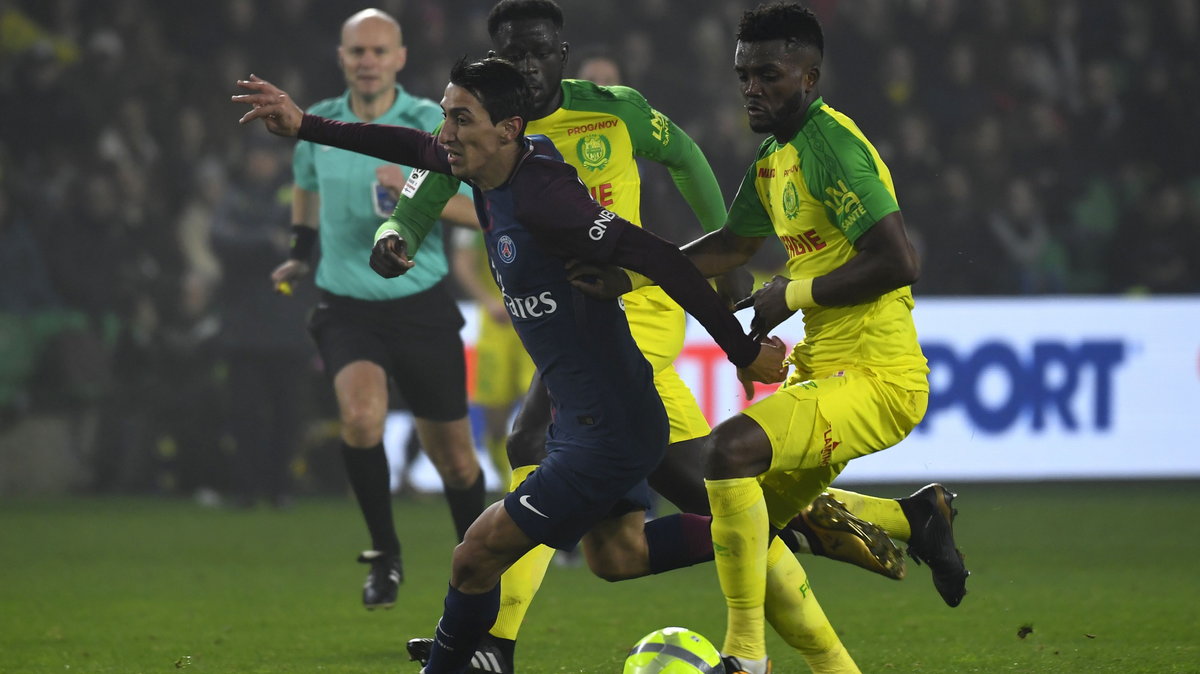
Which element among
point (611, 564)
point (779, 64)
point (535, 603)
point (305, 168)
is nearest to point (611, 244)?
point (779, 64)

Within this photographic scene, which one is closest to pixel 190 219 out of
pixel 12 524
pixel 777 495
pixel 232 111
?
pixel 232 111

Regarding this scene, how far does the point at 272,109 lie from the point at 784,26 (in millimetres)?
1476

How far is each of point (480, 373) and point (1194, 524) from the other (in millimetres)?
4562

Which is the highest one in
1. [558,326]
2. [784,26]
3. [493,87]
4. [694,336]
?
[784,26]

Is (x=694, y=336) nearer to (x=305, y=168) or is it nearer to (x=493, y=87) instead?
(x=305, y=168)

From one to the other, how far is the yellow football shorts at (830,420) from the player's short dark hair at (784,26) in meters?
0.98

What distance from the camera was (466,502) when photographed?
6648 mm

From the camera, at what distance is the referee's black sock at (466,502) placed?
6648 millimetres

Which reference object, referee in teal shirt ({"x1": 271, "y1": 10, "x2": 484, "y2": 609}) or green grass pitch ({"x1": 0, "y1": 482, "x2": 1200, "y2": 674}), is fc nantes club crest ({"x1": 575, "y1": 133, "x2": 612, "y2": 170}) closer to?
referee in teal shirt ({"x1": 271, "y1": 10, "x2": 484, "y2": 609})

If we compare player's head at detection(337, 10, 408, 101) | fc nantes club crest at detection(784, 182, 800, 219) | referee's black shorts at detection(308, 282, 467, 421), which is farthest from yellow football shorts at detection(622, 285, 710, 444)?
player's head at detection(337, 10, 408, 101)

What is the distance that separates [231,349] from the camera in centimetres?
1102

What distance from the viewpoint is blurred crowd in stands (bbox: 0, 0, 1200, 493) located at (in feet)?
38.9

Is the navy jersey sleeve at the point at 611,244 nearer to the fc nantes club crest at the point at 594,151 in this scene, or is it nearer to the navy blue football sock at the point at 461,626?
the navy blue football sock at the point at 461,626

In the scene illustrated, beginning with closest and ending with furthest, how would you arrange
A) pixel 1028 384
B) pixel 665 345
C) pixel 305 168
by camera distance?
pixel 665 345 < pixel 305 168 < pixel 1028 384
